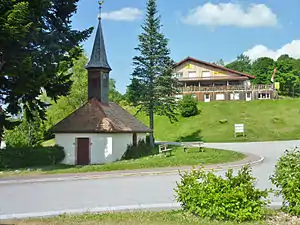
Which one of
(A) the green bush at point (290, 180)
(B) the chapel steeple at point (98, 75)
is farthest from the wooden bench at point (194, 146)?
(A) the green bush at point (290, 180)

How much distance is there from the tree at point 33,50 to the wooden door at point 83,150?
3900mm

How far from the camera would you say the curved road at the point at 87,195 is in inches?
405

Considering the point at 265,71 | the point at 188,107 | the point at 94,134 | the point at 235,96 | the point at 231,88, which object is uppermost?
the point at 265,71

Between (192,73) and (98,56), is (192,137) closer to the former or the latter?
(98,56)

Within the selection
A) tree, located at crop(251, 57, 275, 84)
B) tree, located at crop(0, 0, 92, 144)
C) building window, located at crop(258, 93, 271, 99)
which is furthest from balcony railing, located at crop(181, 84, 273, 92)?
tree, located at crop(0, 0, 92, 144)

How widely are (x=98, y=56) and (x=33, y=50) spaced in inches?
422

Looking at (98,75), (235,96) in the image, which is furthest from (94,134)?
(235,96)

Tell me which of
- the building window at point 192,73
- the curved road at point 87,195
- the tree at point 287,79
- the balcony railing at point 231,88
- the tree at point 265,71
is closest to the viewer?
the curved road at point 87,195

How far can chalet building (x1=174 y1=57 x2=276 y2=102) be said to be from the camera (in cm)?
6525

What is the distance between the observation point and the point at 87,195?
12641 millimetres

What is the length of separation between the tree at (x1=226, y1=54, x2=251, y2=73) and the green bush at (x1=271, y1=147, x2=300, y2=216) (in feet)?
409

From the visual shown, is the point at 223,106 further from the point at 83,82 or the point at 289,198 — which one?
the point at 289,198

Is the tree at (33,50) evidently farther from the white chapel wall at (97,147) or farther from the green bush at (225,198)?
the green bush at (225,198)

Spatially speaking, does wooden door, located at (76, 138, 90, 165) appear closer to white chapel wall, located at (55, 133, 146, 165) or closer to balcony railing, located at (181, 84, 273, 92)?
white chapel wall, located at (55, 133, 146, 165)
